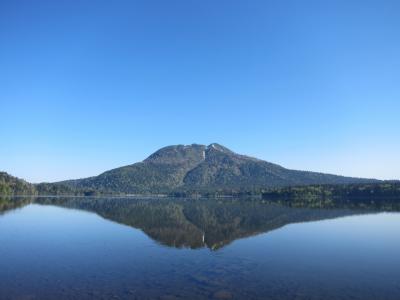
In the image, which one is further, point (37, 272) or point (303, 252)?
point (303, 252)

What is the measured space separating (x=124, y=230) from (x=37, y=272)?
39.1 metres

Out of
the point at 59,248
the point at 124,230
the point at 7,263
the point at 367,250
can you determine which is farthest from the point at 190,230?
the point at 7,263

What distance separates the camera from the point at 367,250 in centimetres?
5297

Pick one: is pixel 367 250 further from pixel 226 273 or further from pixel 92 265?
pixel 92 265

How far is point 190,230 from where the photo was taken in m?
74.4

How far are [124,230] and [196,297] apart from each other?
164 ft

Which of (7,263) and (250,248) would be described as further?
(250,248)

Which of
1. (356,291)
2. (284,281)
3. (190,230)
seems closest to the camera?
(356,291)

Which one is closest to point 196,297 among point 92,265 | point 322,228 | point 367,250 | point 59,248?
point 92,265

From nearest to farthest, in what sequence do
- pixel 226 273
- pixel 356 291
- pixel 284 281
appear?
A: pixel 356 291 < pixel 284 281 < pixel 226 273

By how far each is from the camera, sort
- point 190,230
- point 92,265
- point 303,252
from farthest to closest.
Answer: point 190,230 → point 303,252 → point 92,265

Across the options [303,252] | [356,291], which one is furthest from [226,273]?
[303,252]

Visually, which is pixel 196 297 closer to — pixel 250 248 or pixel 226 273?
pixel 226 273

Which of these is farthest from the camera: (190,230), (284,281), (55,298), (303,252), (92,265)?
(190,230)
